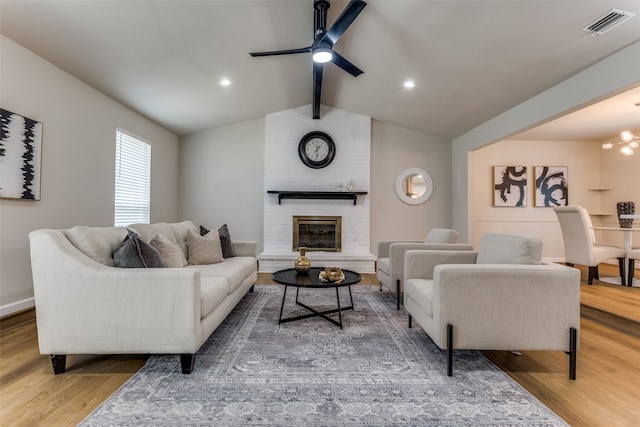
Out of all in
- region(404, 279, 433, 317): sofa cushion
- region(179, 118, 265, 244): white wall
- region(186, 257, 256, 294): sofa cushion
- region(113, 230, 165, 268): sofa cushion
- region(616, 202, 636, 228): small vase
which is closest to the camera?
region(113, 230, 165, 268): sofa cushion

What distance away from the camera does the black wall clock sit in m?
5.73

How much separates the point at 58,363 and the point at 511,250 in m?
3.00

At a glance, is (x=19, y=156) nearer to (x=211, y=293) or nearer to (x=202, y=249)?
(x=202, y=249)

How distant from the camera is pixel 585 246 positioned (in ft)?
13.9

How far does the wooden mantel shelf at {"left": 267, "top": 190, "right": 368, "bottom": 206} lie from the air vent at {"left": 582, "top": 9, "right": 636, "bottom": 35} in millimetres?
3583

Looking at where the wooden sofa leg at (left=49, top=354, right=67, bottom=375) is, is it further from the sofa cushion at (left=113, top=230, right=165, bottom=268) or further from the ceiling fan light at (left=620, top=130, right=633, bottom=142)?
the ceiling fan light at (left=620, top=130, right=633, bottom=142)

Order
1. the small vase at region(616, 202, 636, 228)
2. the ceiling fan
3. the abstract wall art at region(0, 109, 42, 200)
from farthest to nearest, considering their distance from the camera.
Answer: the small vase at region(616, 202, 636, 228)
the abstract wall art at region(0, 109, 42, 200)
the ceiling fan

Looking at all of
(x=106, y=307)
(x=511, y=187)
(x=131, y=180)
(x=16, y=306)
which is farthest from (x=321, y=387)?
(x=511, y=187)

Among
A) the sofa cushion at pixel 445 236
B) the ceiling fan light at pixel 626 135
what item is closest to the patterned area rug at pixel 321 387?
the sofa cushion at pixel 445 236

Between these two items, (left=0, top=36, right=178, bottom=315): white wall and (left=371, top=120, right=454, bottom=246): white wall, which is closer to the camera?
(left=0, top=36, right=178, bottom=315): white wall

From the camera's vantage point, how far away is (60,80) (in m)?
3.28

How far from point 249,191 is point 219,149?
3.22 feet

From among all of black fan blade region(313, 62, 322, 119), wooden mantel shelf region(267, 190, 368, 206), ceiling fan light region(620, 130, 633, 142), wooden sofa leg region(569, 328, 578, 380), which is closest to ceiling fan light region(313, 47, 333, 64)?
black fan blade region(313, 62, 322, 119)

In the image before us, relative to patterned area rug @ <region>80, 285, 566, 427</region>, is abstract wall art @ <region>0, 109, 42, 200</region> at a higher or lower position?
higher
